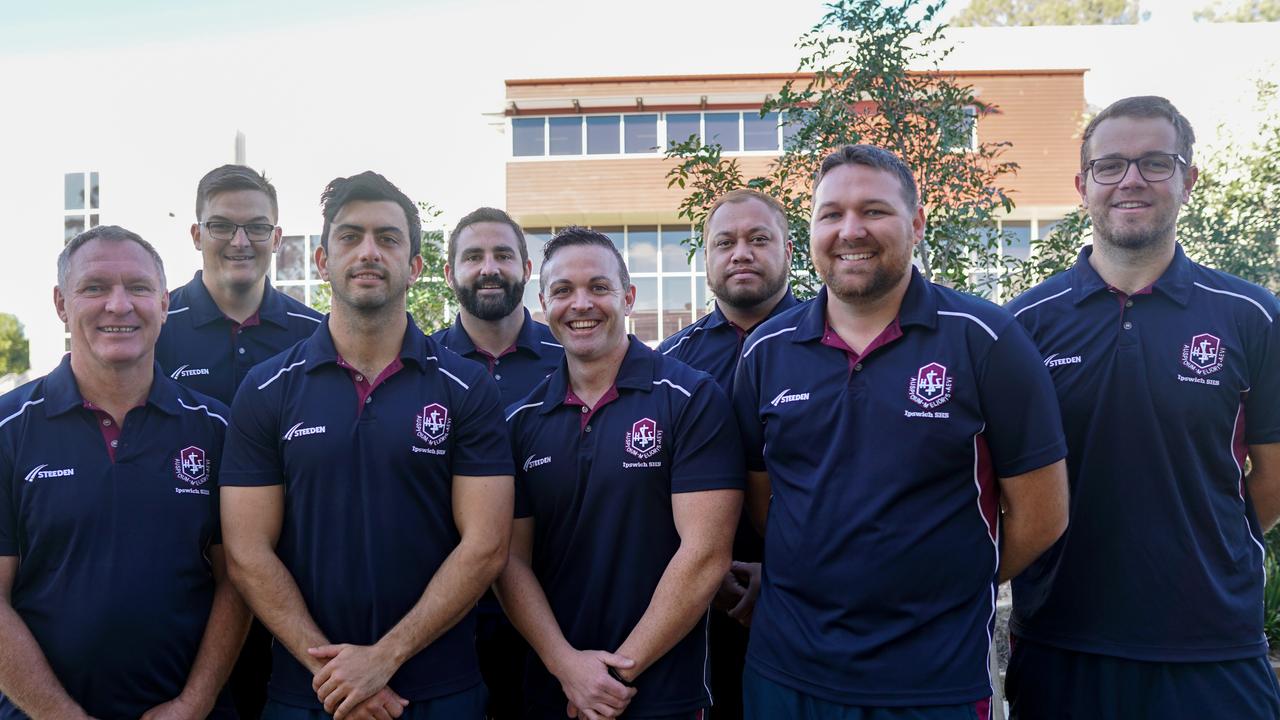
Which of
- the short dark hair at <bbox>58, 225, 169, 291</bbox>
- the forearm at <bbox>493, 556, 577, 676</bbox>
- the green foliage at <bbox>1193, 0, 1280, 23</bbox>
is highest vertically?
the green foliage at <bbox>1193, 0, 1280, 23</bbox>

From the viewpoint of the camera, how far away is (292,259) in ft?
84.1

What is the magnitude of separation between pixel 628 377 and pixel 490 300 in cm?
163

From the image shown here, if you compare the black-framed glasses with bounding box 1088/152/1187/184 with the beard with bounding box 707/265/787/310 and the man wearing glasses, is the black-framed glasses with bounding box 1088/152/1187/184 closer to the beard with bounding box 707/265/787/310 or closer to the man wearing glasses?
the beard with bounding box 707/265/787/310

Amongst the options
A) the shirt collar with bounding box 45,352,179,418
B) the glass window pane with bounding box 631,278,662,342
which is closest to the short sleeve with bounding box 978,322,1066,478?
the shirt collar with bounding box 45,352,179,418

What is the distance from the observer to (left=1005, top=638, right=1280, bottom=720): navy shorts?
3473mm

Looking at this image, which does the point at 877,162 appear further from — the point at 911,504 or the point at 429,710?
the point at 429,710

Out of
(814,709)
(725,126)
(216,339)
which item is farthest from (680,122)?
(814,709)

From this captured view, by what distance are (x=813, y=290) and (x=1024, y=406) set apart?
3608mm

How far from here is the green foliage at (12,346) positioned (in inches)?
1779

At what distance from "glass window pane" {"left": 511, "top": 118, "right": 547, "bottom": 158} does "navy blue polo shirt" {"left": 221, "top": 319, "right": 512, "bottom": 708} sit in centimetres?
2170

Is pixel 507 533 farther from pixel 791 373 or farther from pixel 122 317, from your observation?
pixel 122 317

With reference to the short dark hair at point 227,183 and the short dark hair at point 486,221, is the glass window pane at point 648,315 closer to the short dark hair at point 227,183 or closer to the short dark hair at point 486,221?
the short dark hair at point 486,221

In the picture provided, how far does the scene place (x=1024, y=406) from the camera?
3.21m

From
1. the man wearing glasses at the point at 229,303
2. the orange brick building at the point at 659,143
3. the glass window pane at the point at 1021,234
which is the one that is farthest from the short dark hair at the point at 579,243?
the glass window pane at the point at 1021,234
